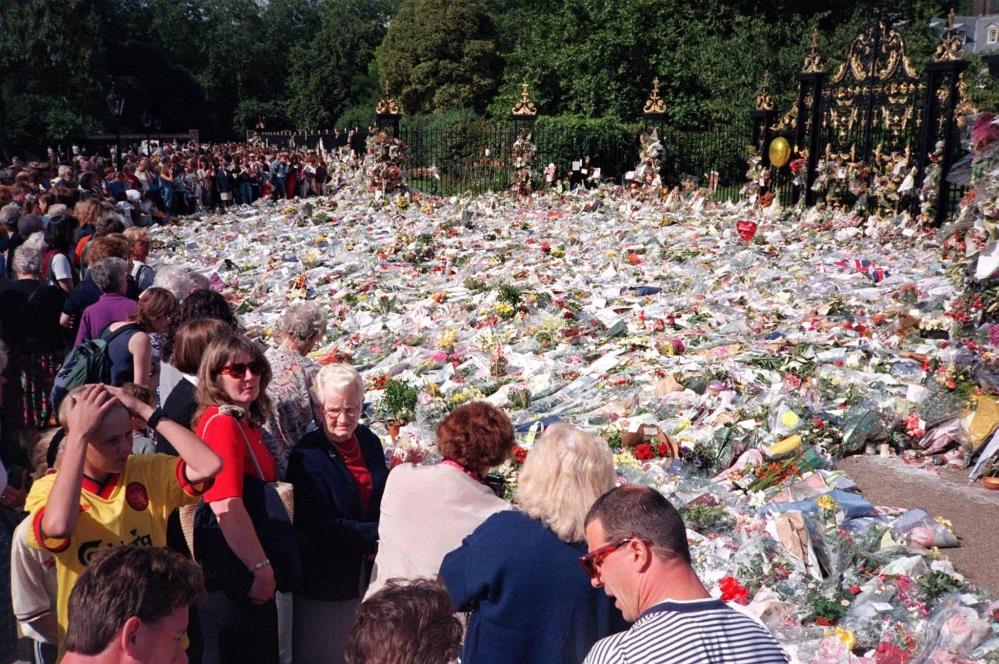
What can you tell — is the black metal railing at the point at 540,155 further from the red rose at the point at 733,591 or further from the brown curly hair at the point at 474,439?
the brown curly hair at the point at 474,439

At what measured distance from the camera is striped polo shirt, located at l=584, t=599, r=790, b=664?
2.14 m

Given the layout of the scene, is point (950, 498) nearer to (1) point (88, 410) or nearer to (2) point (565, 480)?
(2) point (565, 480)

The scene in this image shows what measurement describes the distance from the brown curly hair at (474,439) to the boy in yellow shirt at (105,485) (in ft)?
2.48

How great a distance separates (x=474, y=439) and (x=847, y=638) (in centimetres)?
208

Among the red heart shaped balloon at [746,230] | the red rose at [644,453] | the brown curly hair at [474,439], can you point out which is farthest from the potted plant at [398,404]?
the red heart shaped balloon at [746,230]

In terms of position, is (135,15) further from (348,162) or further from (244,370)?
(244,370)

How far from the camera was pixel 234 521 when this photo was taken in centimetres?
340

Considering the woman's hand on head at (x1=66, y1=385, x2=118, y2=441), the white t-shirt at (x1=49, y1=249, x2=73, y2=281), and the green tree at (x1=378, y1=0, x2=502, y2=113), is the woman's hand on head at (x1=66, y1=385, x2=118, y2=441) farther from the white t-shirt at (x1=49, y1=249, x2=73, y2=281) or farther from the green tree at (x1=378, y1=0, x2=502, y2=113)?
the green tree at (x1=378, y1=0, x2=502, y2=113)

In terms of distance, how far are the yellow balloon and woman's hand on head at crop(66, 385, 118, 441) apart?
1856 centimetres

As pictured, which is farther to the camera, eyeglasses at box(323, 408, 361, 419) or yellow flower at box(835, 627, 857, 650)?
yellow flower at box(835, 627, 857, 650)

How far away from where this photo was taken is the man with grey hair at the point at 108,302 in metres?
5.54

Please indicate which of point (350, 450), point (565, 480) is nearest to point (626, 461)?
point (350, 450)

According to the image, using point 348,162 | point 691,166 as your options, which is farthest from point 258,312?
point 691,166

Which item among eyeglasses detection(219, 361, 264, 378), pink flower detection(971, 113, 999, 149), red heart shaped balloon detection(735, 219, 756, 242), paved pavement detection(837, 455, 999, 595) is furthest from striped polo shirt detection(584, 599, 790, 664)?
red heart shaped balloon detection(735, 219, 756, 242)
